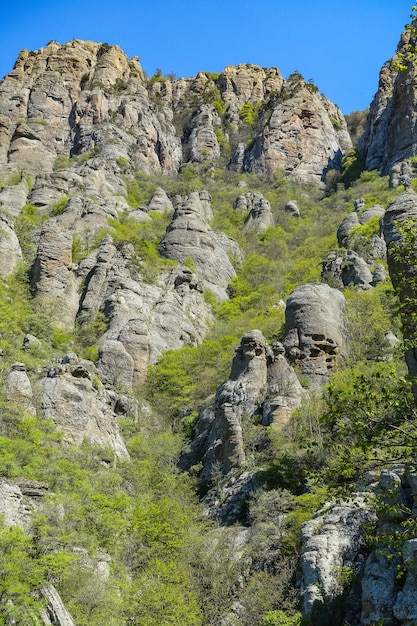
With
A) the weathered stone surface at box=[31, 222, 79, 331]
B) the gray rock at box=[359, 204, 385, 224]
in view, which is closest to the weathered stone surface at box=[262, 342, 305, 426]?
the weathered stone surface at box=[31, 222, 79, 331]

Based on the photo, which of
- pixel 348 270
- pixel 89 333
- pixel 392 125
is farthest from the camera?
pixel 392 125

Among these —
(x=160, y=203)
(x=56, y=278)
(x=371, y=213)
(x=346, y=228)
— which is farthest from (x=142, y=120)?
(x=56, y=278)

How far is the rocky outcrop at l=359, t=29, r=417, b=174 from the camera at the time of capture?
62.3m

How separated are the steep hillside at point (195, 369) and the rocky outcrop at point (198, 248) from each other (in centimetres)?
21

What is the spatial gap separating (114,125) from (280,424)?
54438mm

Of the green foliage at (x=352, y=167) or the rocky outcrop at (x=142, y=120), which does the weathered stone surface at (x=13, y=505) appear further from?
the green foliage at (x=352, y=167)

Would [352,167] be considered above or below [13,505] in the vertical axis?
above

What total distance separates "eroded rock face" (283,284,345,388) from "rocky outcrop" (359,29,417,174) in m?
31.2

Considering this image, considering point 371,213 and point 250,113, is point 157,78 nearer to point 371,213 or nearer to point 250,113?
point 250,113

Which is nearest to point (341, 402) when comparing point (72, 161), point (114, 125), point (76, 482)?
point (76, 482)

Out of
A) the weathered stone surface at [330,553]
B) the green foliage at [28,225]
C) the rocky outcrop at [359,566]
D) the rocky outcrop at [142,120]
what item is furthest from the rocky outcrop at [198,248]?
the rocky outcrop at [359,566]

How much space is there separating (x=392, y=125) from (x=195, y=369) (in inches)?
1666

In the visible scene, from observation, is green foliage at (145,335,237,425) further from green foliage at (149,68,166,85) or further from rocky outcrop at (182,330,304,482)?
green foliage at (149,68,166,85)

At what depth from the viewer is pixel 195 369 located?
120 ft
